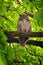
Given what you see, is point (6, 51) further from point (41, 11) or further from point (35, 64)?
point (41, 11)

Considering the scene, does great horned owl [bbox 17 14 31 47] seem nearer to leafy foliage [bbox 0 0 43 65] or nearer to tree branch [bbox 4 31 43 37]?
leafy foliage [bbox 0 0 43 65]

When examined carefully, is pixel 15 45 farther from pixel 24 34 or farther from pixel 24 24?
pixel 24 34

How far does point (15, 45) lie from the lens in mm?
4176

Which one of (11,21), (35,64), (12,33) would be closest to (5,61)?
(12,33)

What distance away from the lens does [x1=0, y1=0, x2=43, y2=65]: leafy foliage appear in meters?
2.59

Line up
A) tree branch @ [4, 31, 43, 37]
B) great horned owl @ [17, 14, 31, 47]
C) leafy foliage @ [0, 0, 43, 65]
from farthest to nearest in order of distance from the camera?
great horned owl @ [17, 14, 31, 47] → leafy foliage @ [0, 0, 43, 65] → tree branch @ [4, 31, 43, 37]

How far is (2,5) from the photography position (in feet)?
11.7

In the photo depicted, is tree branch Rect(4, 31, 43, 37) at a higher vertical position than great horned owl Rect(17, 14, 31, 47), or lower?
higher

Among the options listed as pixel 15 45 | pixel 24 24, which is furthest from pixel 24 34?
pixel 24 24

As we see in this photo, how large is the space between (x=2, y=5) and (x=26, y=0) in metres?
0.57

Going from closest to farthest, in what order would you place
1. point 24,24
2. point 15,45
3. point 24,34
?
point 24,34
point 15,45
point 24,24

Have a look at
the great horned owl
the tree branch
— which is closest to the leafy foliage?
the tree branch

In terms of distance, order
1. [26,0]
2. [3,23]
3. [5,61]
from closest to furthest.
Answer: [5,61], [26,0], [3,23]

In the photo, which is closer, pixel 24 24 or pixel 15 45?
pixel 15 45
